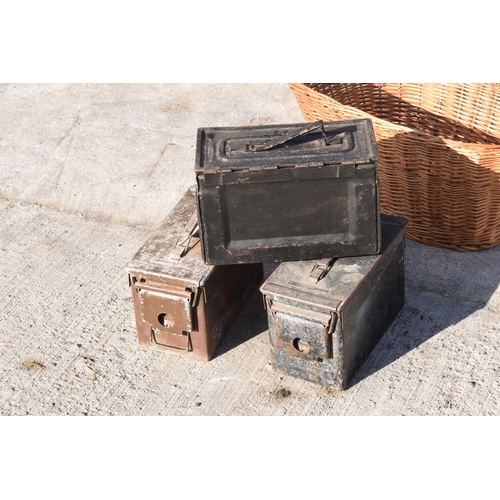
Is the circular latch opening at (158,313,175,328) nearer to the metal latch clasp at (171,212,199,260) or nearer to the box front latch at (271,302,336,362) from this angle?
the metal latch clasp at (171,212,199,260)

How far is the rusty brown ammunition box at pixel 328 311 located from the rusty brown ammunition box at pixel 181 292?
33 centimetres

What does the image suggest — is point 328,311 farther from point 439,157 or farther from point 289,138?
point 439,157

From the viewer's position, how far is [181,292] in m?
4.41

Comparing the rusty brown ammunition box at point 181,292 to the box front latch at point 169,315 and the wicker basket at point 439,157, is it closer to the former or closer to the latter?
the box front latch at point 169,315

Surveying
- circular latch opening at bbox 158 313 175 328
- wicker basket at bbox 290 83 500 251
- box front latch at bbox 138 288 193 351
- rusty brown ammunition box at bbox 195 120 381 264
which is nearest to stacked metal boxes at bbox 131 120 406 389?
rusty brown ammunition box at bbox 195 120 381 264

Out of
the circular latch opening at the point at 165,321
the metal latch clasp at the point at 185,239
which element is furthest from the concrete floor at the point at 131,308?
the metal latch clasp at the point at 185,239

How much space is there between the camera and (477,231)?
5258 mm

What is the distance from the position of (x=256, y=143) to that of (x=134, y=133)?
2486mm

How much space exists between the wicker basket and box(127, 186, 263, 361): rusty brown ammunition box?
42.7 inches

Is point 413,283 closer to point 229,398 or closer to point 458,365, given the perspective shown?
point 458,365

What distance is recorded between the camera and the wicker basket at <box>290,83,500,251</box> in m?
4.95

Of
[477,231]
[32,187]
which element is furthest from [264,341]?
[32,187]

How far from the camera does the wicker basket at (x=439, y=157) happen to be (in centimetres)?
495

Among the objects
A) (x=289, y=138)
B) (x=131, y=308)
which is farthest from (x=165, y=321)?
(x=289, y=138)
